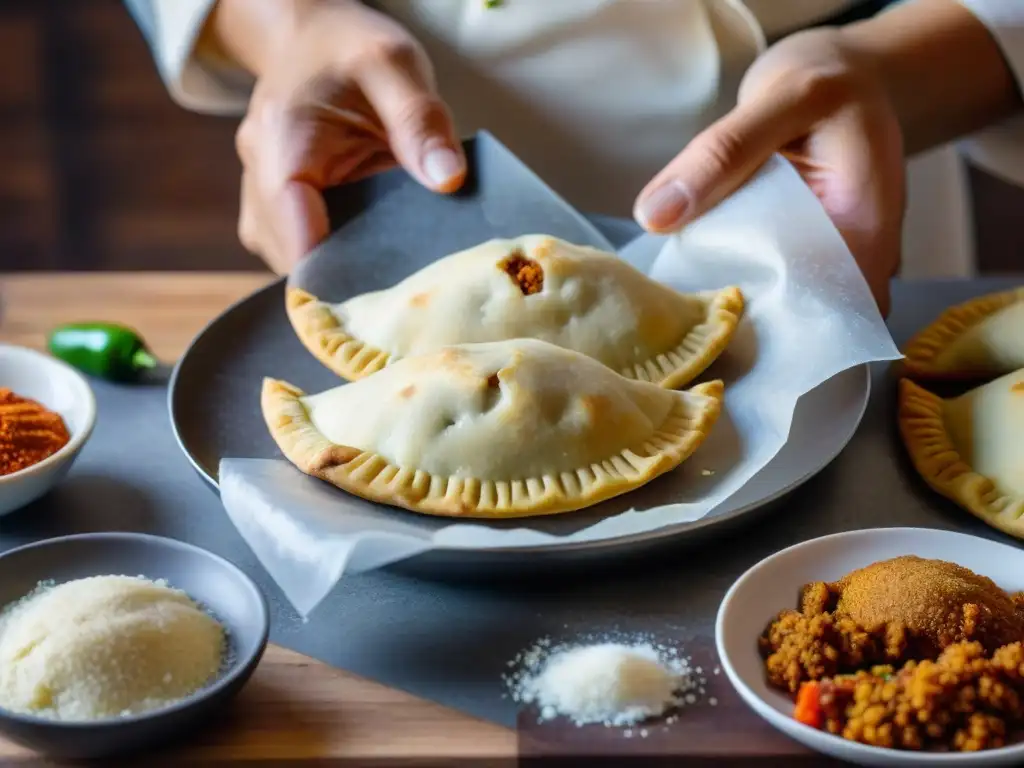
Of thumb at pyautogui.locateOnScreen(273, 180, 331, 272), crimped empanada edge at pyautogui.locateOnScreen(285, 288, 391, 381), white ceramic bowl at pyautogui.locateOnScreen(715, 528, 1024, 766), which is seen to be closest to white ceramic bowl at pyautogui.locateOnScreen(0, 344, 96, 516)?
crimped empanada edge at pyautogui.locateOnScreen(285, 288, 391, 381)

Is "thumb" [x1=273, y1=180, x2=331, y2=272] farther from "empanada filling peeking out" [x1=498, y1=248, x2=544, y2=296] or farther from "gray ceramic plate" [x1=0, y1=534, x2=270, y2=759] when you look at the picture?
"gray ceramic plate" [x1=0, y1=534, x2=270, y2=759]

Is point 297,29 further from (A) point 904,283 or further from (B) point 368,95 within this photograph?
(A) point 904,283

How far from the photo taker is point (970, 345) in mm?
1897

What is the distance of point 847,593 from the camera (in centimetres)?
134

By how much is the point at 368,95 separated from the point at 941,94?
1027mm

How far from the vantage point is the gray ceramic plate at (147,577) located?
1155 mm

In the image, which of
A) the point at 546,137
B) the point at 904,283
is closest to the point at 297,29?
the point at 546,137

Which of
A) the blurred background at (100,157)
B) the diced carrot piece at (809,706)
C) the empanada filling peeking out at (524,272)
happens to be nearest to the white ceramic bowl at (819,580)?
the diced carrot piece at (809,706)

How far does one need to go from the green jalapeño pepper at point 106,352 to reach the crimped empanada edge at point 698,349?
79 cm

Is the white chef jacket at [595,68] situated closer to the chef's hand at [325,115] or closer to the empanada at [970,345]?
the chef's hand at [325,115]

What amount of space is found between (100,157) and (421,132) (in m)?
→ 2.67

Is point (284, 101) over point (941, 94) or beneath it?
beneath

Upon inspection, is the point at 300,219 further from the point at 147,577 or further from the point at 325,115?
the point at 147,577

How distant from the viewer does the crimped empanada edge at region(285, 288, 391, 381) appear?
1.85 metres
